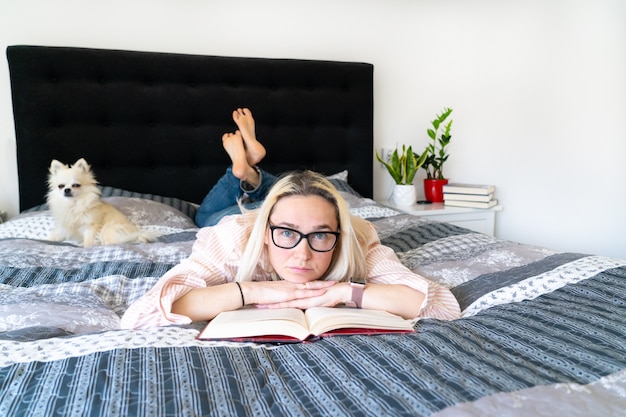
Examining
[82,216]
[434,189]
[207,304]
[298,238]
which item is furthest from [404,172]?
[207,304]

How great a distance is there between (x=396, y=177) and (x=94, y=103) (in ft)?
5.82

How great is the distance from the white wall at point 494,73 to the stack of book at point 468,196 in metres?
0.41

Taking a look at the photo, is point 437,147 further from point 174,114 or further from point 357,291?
point 357,291

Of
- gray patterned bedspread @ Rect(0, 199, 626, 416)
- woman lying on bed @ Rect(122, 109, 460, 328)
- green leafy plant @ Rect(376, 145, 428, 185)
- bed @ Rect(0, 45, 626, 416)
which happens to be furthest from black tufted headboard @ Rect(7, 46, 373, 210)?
woman lying on bed @ Rect(122, 109, 460, 328)

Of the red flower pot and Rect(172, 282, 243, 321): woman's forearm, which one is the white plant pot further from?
Rect(172, 282, 243, 321): woman's forearm

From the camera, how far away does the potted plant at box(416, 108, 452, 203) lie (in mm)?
2936

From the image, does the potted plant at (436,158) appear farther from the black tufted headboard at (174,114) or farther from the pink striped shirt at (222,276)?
the pink striped shirt at (222,276)

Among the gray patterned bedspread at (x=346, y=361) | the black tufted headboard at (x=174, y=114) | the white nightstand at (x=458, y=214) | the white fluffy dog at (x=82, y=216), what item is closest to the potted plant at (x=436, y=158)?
the white nightstand at (x=458, y=214)

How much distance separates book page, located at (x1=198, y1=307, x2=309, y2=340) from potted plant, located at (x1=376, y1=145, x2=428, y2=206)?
2020mm

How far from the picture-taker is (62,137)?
2332 mm

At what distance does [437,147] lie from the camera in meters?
3.16

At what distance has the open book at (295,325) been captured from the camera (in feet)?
2.85

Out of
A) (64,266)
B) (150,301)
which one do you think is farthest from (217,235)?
(64,266)

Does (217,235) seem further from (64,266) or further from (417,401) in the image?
(417,401)
